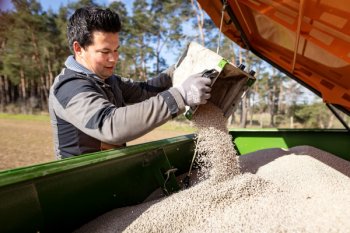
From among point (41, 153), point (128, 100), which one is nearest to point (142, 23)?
point (41, 153)

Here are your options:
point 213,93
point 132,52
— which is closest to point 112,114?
point 213,93

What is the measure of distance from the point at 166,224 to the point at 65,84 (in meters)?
1.04

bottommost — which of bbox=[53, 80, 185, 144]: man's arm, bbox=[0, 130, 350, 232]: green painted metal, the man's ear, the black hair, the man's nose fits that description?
bbox=[0, 130, 350, 232]: green painted metal

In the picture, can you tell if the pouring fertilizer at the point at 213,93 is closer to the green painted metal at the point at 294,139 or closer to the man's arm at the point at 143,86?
the man's arm at the point at 143,86

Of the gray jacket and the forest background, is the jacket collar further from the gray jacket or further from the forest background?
the forest background

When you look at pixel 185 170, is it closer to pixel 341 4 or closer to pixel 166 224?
pixel 166 224

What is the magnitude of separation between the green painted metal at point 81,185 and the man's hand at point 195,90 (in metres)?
0.53

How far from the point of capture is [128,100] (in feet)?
10.6

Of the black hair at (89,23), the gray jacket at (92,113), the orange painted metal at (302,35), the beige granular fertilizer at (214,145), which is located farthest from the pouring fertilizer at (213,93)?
the black hair at (89,23)

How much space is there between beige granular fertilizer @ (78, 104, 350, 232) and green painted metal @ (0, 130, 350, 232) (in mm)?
137

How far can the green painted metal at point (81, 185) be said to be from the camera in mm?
1479

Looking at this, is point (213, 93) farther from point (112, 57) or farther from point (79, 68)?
point (79, 68)

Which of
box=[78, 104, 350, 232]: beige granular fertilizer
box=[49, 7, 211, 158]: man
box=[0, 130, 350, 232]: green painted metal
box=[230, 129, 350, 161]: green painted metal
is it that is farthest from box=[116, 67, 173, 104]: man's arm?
box=[230, 129, 350, 161]: green painted metal

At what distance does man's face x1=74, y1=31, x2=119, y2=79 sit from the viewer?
7.19ft
